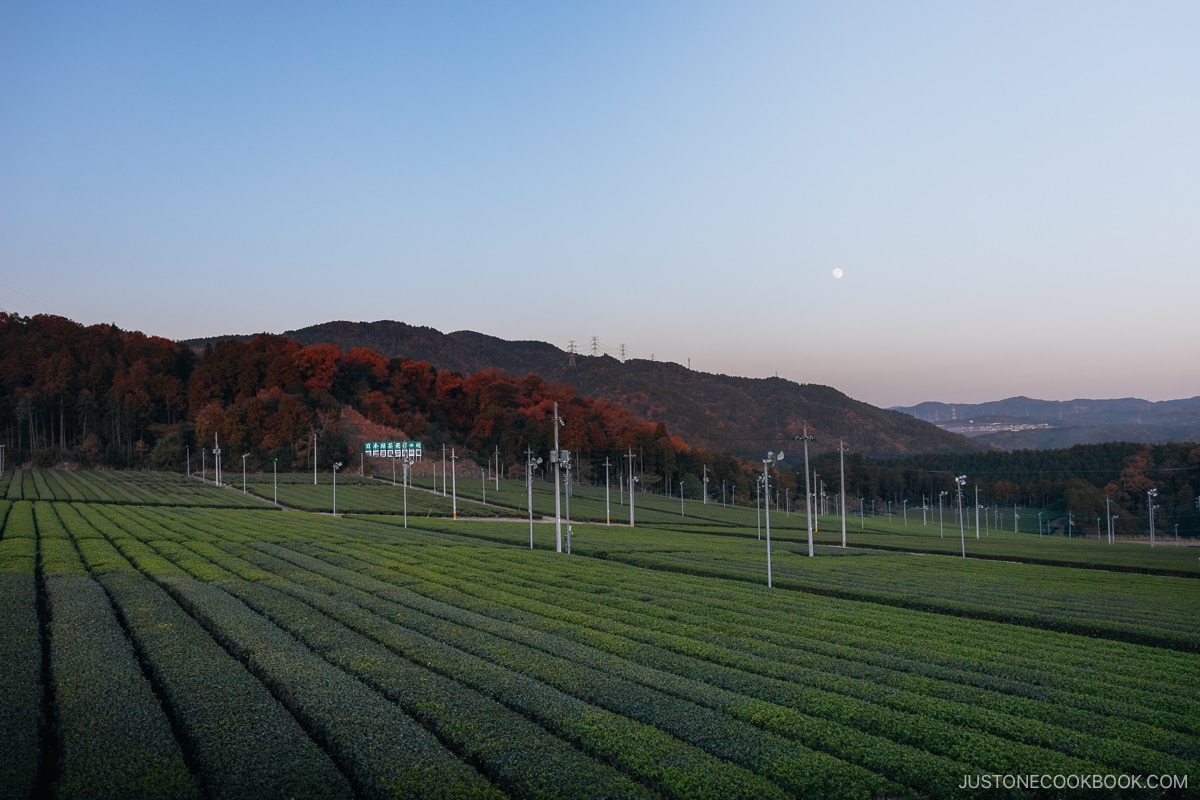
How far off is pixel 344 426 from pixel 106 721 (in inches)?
5374

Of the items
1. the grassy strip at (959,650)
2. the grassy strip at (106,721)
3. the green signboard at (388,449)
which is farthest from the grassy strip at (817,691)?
the green signboard at (388,449)

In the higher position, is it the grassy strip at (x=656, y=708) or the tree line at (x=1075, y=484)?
the grassy strip at (x=656, y=708)

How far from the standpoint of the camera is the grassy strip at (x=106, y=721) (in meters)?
11.6

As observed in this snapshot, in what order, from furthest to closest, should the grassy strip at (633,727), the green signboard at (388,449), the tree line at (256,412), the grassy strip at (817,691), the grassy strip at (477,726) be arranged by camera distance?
the green signboard at (388,449) < the tree line at (256,412) < the grassy strip at (817,691) < the grassy strip at (633,727) < the grassy strip at (477,726)

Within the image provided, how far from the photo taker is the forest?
137500 millimetres

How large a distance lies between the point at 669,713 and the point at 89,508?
74512 mm

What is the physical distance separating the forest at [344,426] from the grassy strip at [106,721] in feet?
361

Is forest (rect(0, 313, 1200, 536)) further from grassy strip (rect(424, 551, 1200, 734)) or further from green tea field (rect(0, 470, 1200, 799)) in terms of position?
grassy strip (rect(424, 551, 1200, 734))

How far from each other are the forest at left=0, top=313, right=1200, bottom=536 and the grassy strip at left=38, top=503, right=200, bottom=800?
110 m

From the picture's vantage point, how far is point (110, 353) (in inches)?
6358

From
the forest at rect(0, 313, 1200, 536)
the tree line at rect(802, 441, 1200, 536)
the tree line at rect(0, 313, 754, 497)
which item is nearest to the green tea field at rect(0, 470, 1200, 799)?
the forest at rect(0, 313, 1200, 536)

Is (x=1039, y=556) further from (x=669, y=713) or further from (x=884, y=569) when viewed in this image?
(x=669, y=713)

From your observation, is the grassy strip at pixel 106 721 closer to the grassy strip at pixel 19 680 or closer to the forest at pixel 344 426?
the grassy strip at pixel 19 680

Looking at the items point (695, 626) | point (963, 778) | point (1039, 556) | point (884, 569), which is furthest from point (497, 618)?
point (1039, 556)
